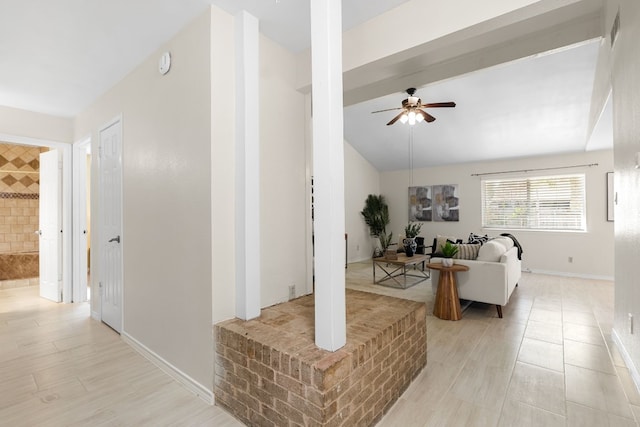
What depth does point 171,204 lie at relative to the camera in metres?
2.23

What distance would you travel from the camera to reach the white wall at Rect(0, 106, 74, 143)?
11.8ft

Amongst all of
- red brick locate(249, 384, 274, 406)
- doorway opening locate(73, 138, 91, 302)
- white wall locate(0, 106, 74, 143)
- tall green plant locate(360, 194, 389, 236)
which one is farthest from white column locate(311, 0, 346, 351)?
tall green plant locate(360, 194, 389, 236)

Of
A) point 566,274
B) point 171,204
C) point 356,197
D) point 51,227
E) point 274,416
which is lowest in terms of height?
point 566,274

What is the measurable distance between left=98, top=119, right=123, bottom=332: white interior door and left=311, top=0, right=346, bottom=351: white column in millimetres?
2306

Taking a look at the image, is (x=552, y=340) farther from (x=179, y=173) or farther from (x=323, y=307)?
(x=179, y=173)

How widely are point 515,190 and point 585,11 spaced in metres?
5.73

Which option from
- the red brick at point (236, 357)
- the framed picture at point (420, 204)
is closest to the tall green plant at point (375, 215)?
the framed picture at point (420, 204)

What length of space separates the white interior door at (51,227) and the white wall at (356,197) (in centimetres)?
528

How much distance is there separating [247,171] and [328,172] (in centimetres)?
67

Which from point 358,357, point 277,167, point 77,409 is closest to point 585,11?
point 277,167

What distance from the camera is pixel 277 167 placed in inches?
91.0

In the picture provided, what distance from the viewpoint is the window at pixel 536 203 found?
5.84m

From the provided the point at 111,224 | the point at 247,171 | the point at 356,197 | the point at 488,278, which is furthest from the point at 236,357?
the point at 356,197

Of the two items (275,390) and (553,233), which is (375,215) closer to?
(553,233)
